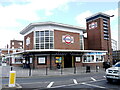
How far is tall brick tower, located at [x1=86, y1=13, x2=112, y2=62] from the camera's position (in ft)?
123

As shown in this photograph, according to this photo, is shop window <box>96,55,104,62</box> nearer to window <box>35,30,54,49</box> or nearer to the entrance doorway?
the entrance doorway

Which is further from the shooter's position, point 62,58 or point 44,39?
point 62,58

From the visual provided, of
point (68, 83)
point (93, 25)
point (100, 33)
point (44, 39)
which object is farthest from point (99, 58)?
point (68, 83)

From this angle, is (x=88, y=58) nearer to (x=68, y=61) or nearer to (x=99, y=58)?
(x=99, y=58)

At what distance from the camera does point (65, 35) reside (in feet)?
97.2

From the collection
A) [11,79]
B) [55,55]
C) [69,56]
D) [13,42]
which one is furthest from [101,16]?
[13,42]

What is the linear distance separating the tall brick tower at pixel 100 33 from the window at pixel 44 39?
1648cm

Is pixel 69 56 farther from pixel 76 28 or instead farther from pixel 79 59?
pixel 76 28

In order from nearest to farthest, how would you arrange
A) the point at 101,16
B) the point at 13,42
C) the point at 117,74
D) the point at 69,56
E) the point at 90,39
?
the point at 117,74, the point at 69,56, the point at 101,16, the point at 90,39, the point at 13,42

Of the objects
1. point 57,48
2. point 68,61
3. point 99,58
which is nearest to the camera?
point 57,48

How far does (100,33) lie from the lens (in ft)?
124

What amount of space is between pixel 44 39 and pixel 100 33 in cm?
1803

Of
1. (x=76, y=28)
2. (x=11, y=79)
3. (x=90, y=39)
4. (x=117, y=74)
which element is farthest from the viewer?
(x=90, y=39)

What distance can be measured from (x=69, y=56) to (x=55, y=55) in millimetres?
3900
